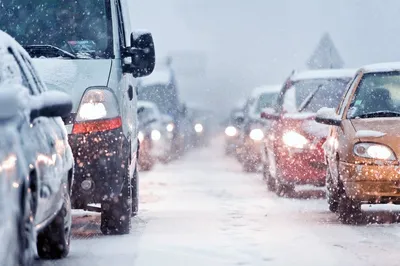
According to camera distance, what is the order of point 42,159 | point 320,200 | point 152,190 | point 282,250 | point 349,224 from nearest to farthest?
1. point 42,159
2. point 282,250
3. point 349,224
4. point 320,200
5. point 152,190

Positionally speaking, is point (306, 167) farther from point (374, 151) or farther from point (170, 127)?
point (170, 127)

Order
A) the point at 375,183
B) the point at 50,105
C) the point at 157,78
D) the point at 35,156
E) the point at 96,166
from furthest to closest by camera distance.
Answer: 1. the point at 157,78
2. the point at 375,183
3. the point at 96,166
4. the point at 50,105
5. the point at 35,156

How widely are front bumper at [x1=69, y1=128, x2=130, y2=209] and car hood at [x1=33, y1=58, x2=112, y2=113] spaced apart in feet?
0.97

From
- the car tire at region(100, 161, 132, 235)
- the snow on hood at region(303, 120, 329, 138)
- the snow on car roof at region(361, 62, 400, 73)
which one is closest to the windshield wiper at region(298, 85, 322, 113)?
the snow on hood at region(303, 120, 329, 138)

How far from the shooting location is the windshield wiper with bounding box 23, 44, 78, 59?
1023 centimetres

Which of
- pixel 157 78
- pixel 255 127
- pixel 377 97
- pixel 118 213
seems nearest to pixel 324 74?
pixel 377 97

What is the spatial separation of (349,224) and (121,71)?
2.90 metres

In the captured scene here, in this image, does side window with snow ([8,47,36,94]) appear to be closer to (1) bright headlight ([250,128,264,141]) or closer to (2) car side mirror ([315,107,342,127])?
(2) car side mirror ([315,107,342,127])

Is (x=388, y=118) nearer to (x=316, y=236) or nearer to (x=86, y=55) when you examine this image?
(x=316, y=236)

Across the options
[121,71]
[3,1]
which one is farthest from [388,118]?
[3,1]

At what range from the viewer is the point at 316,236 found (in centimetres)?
1052

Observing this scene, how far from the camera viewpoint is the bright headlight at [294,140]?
1527cm

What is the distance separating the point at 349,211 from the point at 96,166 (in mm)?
3085

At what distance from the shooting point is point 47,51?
10.2m
